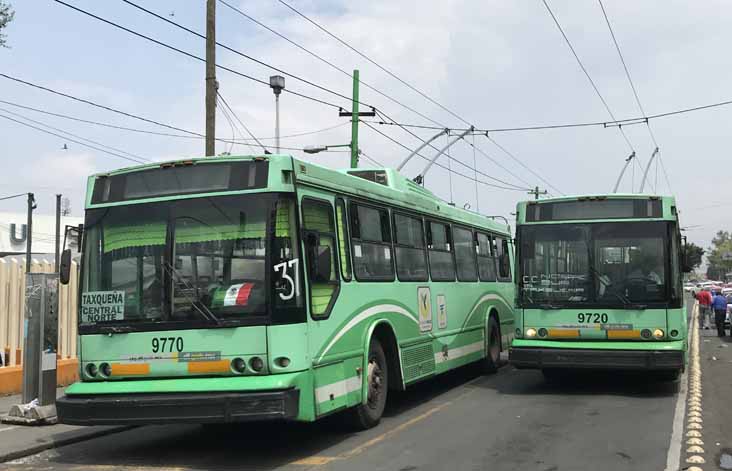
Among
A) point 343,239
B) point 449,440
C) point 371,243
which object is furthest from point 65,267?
point 449,440

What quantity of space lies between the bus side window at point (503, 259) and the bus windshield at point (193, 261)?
375 inches

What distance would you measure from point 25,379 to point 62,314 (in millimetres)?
3532

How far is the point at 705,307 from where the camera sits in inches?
1214

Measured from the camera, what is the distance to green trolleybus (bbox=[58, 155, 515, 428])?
7.12 meters

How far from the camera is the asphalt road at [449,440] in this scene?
741 cm

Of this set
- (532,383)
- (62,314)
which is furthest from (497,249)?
(62,314)

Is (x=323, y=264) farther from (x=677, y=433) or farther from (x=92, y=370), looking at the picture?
(x=677, y=433)

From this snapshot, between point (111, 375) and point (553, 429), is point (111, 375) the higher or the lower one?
the higher one

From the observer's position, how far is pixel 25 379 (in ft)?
31.9

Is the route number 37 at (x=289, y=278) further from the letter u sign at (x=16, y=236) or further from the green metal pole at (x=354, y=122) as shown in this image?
the letter u sign at (x=16, y=236)

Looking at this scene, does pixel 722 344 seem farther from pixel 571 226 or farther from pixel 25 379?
pixel 25 379

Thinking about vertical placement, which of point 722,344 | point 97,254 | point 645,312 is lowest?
point 722,344

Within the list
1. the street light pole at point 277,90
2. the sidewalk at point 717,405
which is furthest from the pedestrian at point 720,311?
the street light pole at point 277,90

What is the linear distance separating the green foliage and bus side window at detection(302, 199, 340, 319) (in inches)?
5480
